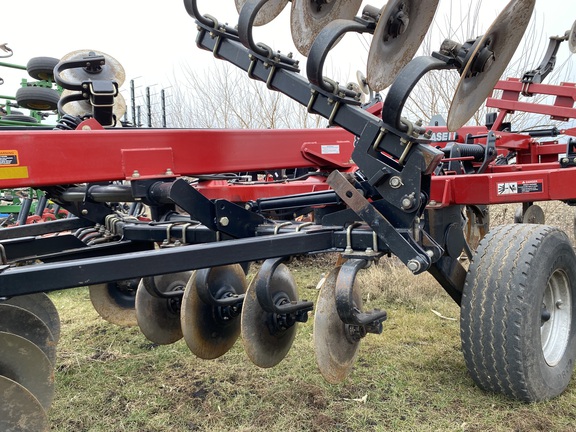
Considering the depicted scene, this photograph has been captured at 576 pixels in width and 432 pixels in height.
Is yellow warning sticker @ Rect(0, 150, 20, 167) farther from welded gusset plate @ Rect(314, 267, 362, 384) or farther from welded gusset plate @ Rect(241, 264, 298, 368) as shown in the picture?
welded gusset plate @ Rect(314, 267, 362, 384)

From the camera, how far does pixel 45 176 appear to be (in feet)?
6.73

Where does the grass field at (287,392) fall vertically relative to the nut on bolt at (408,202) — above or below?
below

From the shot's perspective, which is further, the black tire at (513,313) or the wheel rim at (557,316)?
the wheel rim at (557,316)

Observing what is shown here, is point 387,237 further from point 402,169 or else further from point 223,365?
point 223,365

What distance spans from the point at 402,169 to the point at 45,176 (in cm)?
139

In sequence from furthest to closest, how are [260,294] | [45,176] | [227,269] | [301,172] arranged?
[301,172] → [227,269] → [260,294] → [45,176]

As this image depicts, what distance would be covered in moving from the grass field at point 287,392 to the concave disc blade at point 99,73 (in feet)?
5.55

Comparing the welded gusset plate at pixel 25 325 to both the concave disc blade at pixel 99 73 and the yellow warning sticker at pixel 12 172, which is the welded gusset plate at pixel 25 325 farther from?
the concave disc blade at pixel 99 73

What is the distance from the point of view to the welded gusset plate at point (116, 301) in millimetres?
3471

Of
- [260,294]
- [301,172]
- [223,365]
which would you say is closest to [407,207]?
[260,294]

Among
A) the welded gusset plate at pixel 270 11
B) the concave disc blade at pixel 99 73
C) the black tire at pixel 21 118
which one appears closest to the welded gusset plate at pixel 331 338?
the welded gusset plate at pixel 270 11

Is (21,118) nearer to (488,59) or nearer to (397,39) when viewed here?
(397,39)

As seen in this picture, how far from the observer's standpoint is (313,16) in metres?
2.32

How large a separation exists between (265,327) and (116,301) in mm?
1386
